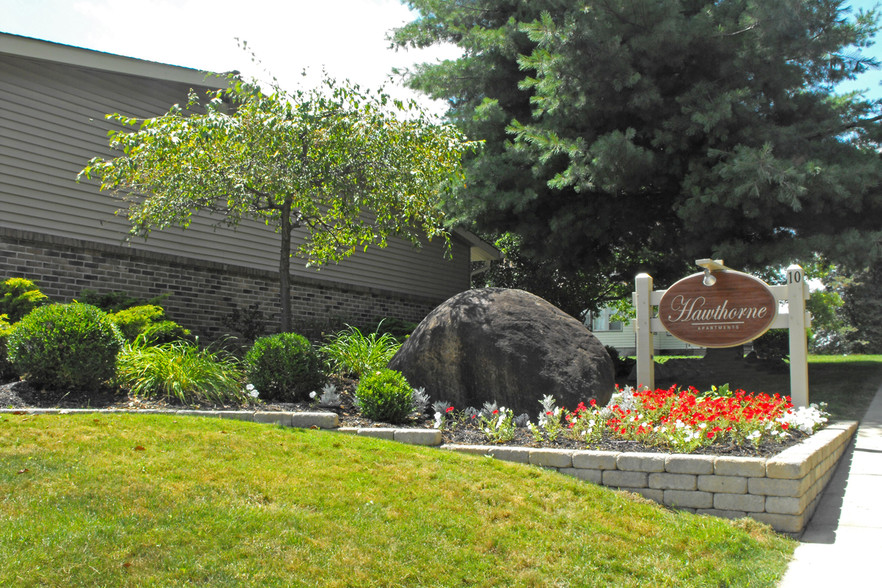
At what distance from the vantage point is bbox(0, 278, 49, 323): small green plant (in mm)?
8680

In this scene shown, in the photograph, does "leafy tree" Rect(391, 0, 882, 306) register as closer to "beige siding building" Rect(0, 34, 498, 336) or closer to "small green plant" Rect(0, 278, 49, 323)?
"beige siding building" Rect(0, 34, 498, 336)

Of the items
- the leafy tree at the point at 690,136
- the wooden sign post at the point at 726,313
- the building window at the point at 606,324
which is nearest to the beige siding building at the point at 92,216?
the leafy tree at the point at 690,136

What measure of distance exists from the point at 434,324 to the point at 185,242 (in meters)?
5.96

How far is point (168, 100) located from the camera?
12078 mm

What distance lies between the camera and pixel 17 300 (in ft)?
28.3

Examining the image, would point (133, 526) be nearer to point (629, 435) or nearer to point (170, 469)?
point (170, 469)

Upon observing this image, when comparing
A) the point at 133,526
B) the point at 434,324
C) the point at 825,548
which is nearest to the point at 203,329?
the point at 434,324

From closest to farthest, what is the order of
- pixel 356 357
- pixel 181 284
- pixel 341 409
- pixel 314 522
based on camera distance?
pixel 314 522
pixel 341 409
pixel 356 357
pixel 181 284

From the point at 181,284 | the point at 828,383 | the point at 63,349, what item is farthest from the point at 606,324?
the point at 63,349

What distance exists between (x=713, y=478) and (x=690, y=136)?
8067mm

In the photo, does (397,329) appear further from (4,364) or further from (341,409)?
(4,364)

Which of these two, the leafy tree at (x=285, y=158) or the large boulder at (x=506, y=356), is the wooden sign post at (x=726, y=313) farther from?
the leafy tree at (x=285, y=158)

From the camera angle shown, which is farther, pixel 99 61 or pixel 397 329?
pixel 397 329

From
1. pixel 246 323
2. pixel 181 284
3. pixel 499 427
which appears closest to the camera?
pixel 499 427
